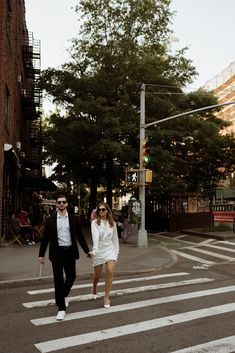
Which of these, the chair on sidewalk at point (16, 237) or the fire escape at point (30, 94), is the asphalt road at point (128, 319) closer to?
the chair on sidewalk at point (16, 237)

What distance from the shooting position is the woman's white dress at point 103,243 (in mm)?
7555

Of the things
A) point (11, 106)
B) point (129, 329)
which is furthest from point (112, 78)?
point (129, 329)

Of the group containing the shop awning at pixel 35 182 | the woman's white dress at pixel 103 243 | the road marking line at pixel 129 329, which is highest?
the shop awning at pixel 35 182

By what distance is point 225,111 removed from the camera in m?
84.2

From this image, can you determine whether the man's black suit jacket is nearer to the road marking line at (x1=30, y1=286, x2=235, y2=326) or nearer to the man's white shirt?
the man's white shirt

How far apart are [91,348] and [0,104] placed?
14160 mm

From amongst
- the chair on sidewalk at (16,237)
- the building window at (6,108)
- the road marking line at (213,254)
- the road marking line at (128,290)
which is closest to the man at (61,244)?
the road marking line at (128,290)

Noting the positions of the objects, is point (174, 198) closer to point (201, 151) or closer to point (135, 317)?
point (201, 151)

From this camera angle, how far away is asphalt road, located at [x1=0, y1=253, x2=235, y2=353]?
5.45 meters

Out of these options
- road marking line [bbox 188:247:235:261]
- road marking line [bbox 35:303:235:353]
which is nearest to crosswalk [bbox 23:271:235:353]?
road marking line [bbox 35:303:235:353]

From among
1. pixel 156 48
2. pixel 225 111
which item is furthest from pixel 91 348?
pixel 225 111

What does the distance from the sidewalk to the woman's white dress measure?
3019 mm

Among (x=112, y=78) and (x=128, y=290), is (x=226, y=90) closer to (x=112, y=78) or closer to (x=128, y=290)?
(x=112, y=78)

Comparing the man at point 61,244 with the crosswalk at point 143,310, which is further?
the man at point 61,244
